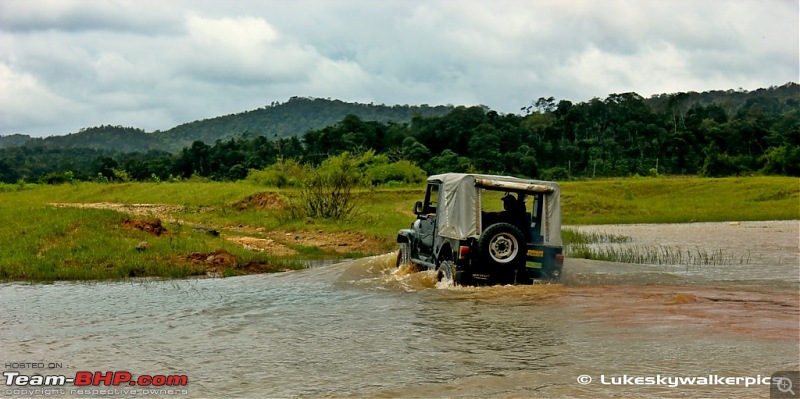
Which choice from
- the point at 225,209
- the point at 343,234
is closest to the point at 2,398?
the point at 343,234

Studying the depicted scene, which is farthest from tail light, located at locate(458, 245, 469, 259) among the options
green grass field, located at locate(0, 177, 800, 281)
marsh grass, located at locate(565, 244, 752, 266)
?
marsh grass, located at locate(565, 244, 752, 266)

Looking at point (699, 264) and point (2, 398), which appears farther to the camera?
point (699, 264)

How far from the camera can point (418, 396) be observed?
761 cm

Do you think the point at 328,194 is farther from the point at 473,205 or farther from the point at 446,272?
the point at 473,205

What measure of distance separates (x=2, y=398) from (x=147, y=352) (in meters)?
1.98

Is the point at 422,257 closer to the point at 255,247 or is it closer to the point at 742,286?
the point at 742,286

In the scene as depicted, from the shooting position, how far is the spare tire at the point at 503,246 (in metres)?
13.5

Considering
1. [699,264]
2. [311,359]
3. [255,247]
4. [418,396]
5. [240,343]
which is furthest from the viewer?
[255,247]

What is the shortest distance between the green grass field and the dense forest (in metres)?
13.0

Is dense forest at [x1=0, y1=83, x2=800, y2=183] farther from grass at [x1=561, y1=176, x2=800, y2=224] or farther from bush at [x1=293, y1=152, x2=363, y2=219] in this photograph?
bush at [x1=293, y1=152, x2=363, y2=219]

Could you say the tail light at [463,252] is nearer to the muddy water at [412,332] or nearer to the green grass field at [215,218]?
the muddy water at [412,332]

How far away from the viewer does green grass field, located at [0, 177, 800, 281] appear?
18.5m

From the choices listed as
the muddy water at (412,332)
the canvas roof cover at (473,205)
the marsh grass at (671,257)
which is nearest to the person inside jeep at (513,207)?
the canvas roof cover at (473,205)

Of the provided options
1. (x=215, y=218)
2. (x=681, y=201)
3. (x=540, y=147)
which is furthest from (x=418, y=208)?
(x=540, y=147)
